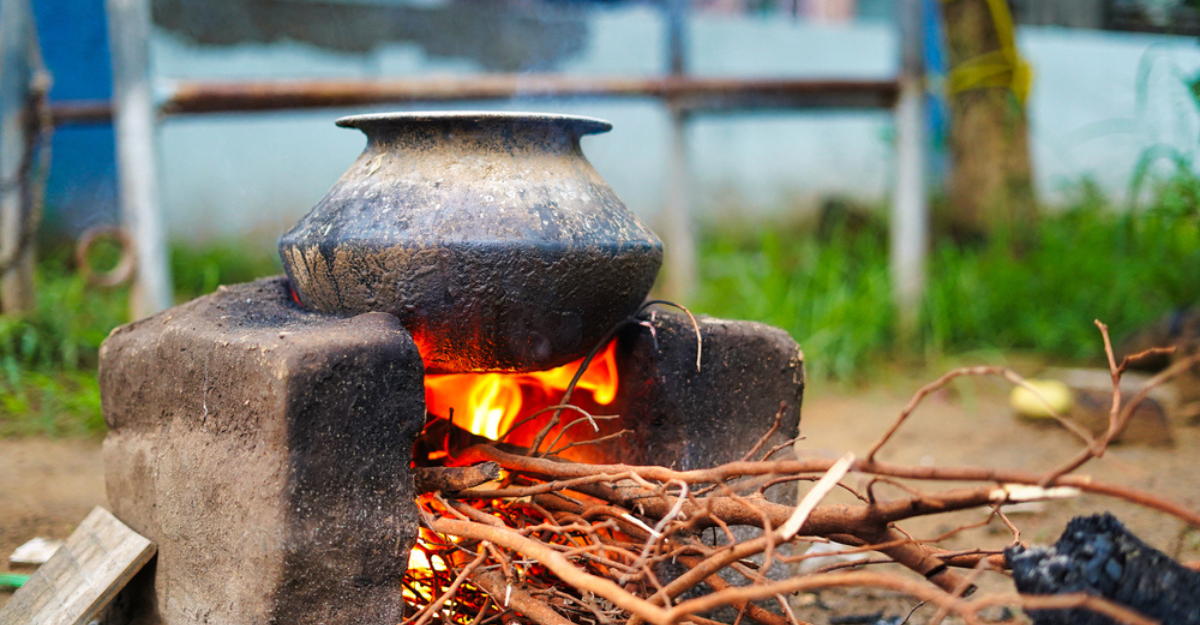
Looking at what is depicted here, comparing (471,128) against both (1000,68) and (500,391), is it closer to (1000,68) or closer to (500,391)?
(500,391)

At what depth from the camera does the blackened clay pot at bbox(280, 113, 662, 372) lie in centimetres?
153

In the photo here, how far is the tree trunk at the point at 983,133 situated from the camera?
4.91 metres

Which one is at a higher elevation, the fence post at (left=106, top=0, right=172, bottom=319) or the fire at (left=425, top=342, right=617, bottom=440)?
the fence post at (left=106, top=0, right=172, bottom=319)

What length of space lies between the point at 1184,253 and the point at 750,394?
13.3 feet

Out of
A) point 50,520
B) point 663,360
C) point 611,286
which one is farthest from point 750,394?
point 50,520

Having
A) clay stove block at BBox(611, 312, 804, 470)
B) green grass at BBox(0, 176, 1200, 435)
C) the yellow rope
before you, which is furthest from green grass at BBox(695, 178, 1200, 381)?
clay stove block at BBox(611, 312, 804, 470)

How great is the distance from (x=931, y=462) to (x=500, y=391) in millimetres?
2001

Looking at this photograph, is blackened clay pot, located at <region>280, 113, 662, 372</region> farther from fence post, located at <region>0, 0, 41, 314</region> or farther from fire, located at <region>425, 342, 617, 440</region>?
fence post, located at <region>0, 0, 41, 314</region>

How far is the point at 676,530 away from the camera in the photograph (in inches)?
53.7

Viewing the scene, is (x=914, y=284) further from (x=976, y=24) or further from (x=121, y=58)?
(x=121, y=58)

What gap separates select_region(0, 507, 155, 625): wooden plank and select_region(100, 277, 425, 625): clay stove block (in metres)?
0.07

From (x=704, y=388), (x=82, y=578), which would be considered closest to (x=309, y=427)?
(x=82, y=578)

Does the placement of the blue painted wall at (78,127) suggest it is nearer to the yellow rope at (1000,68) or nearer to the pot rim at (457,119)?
the pot rim at (457,119)

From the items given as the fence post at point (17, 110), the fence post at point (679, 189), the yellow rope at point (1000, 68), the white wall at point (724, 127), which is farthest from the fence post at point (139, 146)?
the yellow rope at point (1000, 68)
